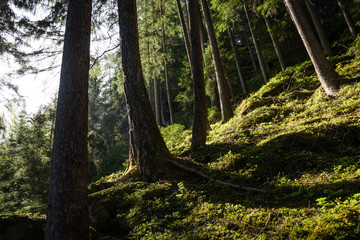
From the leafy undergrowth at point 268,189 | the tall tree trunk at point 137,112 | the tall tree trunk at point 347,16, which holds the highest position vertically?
the tall tree trunk at point 347,16

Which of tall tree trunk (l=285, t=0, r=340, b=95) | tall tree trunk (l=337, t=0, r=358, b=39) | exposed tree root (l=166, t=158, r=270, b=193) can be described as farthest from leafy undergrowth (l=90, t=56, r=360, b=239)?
tall tree trunk (l=337, t=0, r=358, b=39)

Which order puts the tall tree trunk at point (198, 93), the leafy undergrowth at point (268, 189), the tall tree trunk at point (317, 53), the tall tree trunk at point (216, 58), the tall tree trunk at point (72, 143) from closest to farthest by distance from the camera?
the leafy undergrowth at point (268, 189)
the tall tree trunk at point (72, 143)
the tall tree trunk at point (198, 93)
the tall tree trunk at point (317, 53)
the tall tree trunk at point (216, 58)

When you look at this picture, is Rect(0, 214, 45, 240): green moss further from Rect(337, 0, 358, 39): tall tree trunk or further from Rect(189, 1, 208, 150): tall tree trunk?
Rect(337, 0, 358, 39): tall tree trunk

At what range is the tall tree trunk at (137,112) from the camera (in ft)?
17.4

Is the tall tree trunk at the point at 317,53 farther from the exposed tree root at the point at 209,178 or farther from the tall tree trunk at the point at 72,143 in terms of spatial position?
the tall tree trunk at the point at 72,143

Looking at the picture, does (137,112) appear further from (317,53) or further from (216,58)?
(317,53)

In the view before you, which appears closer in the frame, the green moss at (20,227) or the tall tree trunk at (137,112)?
the green moss at (20,227)

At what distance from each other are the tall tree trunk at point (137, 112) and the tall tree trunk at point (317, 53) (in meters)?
5.73

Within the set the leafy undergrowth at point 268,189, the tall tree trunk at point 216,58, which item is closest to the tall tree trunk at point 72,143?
the leafy undergrowth at point 268,189

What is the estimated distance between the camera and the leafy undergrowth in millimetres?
2266

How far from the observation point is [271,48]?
66.0 feet

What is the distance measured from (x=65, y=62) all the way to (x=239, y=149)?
4722 mm

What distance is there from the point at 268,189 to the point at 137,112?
3.83 m

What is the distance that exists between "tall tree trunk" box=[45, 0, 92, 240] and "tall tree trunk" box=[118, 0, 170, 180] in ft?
5.10
